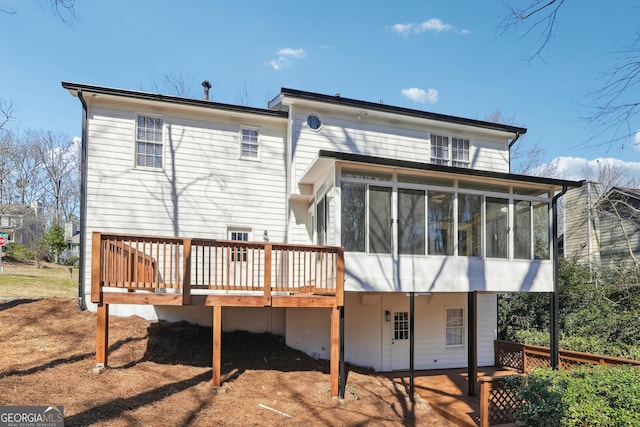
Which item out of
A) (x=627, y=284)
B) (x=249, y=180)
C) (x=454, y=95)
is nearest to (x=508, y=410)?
(x=249, y=180)

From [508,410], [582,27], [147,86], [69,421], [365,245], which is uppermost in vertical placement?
[147,86]

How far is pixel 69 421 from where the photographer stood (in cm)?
543

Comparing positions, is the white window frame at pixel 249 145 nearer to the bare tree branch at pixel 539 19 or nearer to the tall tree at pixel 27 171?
the bare tree branch at pixel 539 19

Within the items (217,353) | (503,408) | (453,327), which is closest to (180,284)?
(217,353)

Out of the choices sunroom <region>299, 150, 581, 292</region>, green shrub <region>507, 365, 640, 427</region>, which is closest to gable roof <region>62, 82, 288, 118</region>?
sunroom <region>299, 150, 581, 292</region>

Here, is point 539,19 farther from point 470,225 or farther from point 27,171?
point 27,171

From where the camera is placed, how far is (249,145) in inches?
467

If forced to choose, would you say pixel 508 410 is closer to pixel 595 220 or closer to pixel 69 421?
pixel 69 421

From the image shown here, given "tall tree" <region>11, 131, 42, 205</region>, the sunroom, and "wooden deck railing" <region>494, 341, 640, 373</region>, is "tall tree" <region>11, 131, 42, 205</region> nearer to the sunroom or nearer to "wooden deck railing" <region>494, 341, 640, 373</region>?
the sunroom

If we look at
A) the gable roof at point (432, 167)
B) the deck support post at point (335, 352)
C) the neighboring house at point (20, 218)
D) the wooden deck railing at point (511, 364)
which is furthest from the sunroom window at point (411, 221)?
the neighboring house at point (20, 218)

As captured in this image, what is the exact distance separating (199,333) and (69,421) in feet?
17.4

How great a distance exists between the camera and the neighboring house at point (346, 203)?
9305 mm

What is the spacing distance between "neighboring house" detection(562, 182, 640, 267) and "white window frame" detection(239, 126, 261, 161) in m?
14.1

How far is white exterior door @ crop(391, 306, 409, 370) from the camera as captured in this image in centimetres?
1179
